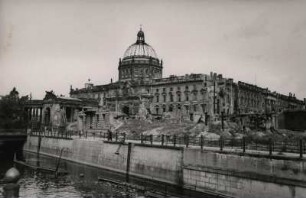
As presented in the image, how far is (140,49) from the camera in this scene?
4781 inches

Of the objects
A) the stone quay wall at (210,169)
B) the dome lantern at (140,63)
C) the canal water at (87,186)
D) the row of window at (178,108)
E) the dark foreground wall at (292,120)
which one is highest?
the dome lantern at (140,63)

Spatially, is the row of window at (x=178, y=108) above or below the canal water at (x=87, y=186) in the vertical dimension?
above

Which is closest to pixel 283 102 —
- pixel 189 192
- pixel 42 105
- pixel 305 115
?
pixel 305 115

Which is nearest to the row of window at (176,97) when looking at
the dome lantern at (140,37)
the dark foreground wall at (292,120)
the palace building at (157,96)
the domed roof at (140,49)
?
the palace building at (157,96)

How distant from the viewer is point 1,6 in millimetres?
25000

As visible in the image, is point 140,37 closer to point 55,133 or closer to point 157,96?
point 157,96

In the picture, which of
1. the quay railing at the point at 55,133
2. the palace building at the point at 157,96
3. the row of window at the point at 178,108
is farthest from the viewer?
the row of window at the point at 178,108

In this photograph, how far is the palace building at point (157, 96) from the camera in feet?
300

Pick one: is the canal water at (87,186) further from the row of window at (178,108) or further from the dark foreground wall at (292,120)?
the row of window at (178,108)

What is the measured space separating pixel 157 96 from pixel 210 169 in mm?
74633

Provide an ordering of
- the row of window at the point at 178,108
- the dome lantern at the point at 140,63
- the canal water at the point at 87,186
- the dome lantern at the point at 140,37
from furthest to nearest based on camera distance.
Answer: the dome lantern at the point at 140,37, the dome lantern at the point at 140,63, the row of window at the point at 178,108, the canal water at the point at 87,186

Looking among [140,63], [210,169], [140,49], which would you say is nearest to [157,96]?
[140,63]

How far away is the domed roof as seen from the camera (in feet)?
396

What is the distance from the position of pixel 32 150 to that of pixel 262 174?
50.6 meters
